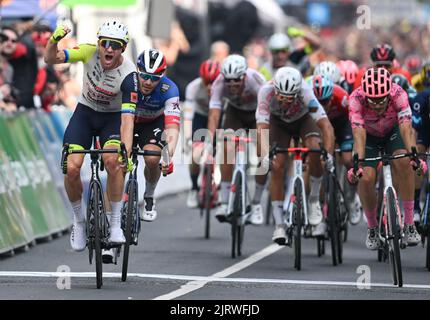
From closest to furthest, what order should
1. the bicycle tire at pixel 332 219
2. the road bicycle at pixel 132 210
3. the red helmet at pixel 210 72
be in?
1. the road bicycle at pixel 132 210
2. the bicycle tire at pixel 332 219
3. the red helmet at pixel 210 72

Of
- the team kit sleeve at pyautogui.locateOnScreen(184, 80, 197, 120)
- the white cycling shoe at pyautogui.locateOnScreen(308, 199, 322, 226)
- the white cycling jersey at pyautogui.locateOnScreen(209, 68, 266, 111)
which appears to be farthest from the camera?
the team kit sleeve at pyautogui.locateOnScreen(184, 80, 197, 120)

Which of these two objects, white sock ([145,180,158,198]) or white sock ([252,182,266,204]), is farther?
white sock ([252,182,266,204])

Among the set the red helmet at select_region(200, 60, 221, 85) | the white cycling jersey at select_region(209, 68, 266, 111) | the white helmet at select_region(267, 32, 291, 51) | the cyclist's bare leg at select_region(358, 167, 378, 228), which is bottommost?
the cyclist's bare leg at select_region(358, 167, 378, 228)

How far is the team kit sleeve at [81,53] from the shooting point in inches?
513

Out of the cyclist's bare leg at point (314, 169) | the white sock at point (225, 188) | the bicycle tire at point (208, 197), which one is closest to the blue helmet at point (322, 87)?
the cyclist's bare leg at point (314, 169)

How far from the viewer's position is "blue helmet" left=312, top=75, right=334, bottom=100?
16.0m

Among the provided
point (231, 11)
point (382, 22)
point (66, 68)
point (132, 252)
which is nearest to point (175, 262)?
point (132, 252)

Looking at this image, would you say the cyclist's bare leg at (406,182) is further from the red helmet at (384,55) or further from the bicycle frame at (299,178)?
the red helmet at (384,55)

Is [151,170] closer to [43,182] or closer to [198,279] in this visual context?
[198,279]

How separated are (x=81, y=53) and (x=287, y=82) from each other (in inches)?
98.0

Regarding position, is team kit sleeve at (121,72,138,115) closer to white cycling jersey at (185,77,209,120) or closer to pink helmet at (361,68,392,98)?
pink helmet at (361,68,392,98)

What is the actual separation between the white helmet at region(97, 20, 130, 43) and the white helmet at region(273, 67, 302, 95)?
2232 mm

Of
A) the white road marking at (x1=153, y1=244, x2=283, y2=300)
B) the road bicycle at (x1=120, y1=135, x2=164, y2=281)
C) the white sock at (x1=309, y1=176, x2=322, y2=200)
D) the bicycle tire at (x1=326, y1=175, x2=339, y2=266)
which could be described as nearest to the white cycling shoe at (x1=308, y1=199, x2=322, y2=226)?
the white sock at (x1=309, y1=176, x2=322, y2=200)

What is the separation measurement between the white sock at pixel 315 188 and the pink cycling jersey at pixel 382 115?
5.82 feet
